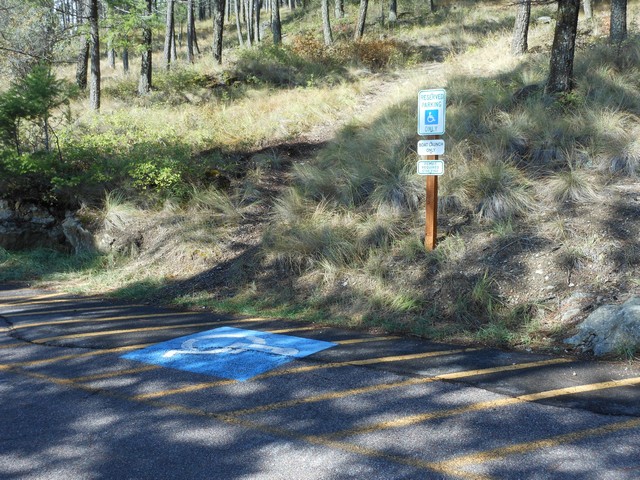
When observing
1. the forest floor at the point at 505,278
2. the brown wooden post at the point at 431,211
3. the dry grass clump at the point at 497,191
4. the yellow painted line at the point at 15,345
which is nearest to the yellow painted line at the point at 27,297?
the forest floor at the point at 505,278

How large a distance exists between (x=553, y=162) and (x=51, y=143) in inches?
467

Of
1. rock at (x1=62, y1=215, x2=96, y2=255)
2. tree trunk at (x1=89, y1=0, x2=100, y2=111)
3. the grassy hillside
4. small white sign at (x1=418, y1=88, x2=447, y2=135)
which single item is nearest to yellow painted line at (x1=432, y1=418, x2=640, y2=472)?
the grassy hillside

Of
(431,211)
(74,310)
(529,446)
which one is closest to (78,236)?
(74,310)

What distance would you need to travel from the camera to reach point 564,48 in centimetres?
1110

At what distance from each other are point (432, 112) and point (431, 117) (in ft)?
0.23

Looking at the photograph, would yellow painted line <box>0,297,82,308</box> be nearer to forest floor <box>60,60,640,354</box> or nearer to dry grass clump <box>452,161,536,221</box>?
forest floor <box>60,60,640,354</box>

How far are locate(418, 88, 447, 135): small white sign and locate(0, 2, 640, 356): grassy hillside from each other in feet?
5.42

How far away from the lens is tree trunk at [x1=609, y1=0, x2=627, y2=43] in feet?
47.0

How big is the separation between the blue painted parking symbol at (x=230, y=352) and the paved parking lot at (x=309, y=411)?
0.03 meters

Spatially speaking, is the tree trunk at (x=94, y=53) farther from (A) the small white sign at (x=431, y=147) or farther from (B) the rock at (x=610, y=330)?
(B) the rock at (x=610, y=330)

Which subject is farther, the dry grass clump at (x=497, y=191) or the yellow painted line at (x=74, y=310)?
the dry grass clump at (x=497, y=191)

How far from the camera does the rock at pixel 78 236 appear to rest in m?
12.3

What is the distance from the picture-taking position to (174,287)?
9.99 meters

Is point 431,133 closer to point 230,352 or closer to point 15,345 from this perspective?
point 230,352
